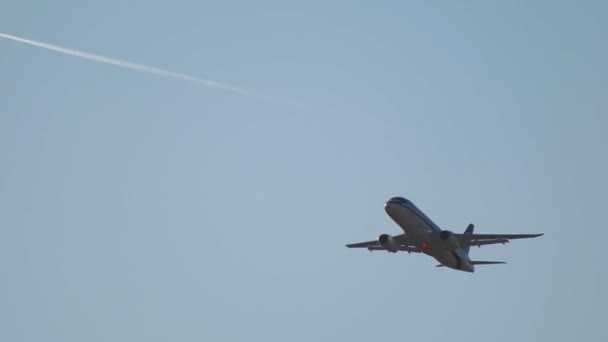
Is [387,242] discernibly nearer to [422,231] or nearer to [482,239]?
[422,231]

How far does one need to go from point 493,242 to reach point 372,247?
1331cm

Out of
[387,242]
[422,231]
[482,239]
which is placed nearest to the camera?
[422,231]

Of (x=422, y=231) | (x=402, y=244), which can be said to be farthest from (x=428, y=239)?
(x=402, y=244)

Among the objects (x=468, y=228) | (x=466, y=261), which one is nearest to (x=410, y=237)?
(x=466, y=261)

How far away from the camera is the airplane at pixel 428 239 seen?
83.8 meters

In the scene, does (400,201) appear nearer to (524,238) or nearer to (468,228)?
(524,238)

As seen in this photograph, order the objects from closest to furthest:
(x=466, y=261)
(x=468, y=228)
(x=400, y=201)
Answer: (x=400, y=201), (x=466, y=261), (x=468, y=228)

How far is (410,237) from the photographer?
8575cm

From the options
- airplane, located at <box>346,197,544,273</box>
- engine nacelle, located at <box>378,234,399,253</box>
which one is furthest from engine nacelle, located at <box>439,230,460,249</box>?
engine nacelle, located at <box>378,234,399,253</box>

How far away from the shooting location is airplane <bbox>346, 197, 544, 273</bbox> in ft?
275

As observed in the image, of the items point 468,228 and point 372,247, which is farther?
point 468,228

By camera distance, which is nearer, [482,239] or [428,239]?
[428,239]

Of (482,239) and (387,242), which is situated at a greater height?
(482,239)

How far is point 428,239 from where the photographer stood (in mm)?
85562
